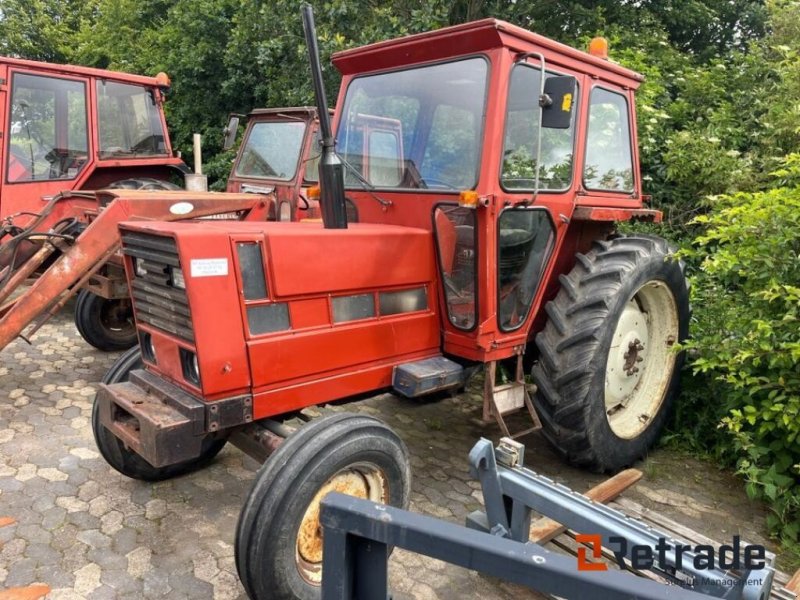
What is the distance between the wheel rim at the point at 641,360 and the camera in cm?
352

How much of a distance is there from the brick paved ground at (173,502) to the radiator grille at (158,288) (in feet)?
3.41

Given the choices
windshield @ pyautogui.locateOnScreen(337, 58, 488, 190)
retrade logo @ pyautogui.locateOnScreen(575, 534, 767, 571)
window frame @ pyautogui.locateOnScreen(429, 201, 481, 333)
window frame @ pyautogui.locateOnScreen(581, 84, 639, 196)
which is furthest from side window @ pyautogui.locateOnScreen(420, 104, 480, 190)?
retrade logo @ pyautogui.locateOnScreen(575, 534, 767, 571)

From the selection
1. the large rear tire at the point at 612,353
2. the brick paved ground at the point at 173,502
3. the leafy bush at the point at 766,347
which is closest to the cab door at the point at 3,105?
the brick paved ground at the point at 173,502

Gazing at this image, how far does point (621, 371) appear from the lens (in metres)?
3.54

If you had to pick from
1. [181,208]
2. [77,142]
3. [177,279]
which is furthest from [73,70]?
[177,279]

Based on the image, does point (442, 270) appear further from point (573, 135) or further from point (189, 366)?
point (189, 366)

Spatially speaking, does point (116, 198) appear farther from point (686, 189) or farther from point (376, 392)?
point (686, 189)

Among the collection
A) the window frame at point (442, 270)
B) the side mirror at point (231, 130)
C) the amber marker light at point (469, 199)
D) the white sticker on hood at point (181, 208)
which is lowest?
the window frame at point (442, 270)

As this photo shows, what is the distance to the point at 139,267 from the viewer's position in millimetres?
2707

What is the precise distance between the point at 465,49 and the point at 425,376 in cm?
156

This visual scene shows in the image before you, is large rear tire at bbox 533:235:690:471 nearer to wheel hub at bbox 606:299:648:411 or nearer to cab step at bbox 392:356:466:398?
wheel hub at bbox 606:299:648:411

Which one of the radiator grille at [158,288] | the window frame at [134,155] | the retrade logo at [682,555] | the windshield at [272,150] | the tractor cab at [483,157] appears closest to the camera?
the retrade logo at [682,555]

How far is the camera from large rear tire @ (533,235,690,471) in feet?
10.1

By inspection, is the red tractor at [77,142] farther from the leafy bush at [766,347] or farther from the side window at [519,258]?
the leafy bush at [766,347]
